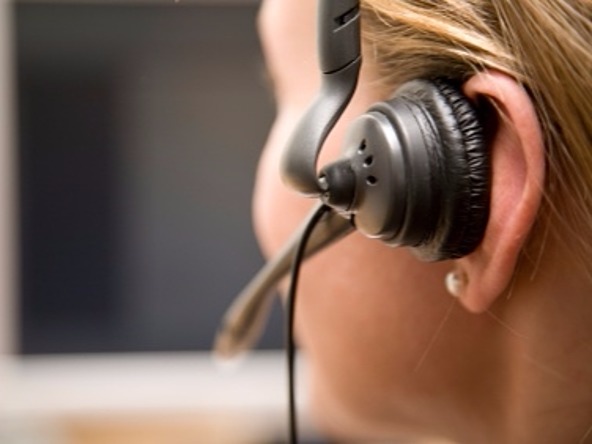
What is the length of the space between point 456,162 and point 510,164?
3 cm

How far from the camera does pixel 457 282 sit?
0.63 metres

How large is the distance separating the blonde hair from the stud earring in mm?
53

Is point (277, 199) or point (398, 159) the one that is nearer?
point (398, 159)

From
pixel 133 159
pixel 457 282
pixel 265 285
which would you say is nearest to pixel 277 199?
pixel 265 285

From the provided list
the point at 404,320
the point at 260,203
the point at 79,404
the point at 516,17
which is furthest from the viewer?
the point at 79,404

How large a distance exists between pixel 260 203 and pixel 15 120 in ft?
3.64

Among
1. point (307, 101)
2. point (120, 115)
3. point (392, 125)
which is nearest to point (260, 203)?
point (307, 101)

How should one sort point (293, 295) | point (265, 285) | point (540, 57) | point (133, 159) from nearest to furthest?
point (540, 57) → point (293, 295) → point (265, 285) → point (133, 159)

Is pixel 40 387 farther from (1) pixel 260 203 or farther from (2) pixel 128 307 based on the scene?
(1) pixel 260 203

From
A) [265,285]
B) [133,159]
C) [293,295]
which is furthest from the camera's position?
[133,159]

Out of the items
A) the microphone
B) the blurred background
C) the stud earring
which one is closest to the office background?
the blurred background

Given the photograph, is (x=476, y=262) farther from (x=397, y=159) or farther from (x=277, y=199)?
(x=277, y=199)

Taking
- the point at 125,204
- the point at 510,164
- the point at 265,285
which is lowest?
the point at 125,204

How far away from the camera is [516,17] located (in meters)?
0.55
